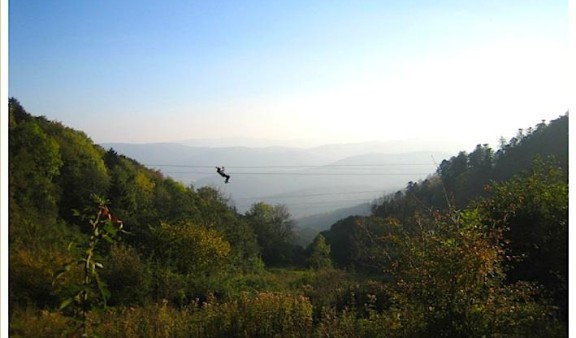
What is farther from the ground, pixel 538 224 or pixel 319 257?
pixel 538 224

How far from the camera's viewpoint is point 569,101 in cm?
181

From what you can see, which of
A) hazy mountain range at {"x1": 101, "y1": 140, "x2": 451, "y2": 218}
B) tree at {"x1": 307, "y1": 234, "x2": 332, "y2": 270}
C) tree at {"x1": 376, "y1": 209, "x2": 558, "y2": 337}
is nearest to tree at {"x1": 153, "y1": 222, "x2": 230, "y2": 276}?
hazy mountain range at {"x1": 101, "y1": 140, "x2": 451, "y2": 218}

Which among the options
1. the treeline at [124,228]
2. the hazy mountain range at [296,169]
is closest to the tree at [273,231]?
the treeline at [124,228]

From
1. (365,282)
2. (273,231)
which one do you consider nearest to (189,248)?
(365,282)

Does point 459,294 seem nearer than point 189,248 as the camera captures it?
Yes

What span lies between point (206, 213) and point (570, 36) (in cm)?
2249

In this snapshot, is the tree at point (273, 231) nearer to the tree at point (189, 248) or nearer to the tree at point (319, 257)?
the tree at point (319, 257)

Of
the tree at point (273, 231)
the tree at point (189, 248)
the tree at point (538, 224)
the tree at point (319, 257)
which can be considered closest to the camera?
the tree at point (538, 224)

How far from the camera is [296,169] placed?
56.3 m

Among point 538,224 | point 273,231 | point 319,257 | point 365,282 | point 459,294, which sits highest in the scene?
point 538,224

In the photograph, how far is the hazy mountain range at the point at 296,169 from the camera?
2827cm

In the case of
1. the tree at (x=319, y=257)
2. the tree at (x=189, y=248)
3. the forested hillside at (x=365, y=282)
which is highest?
the forested hillside at (x=365, y=282)

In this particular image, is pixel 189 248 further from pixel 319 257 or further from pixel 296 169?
pixel 296 169

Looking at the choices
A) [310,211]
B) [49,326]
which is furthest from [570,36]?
[310,211]
